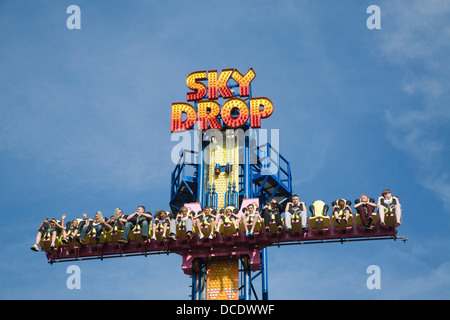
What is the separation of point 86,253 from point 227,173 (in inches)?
270

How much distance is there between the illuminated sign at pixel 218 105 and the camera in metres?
35.2

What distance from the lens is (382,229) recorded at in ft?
95.7

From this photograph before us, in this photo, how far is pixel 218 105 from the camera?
35.9 meters

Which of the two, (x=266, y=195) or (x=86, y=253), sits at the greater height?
(x=266, y=195)

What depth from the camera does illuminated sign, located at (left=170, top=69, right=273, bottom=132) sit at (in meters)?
35.2
